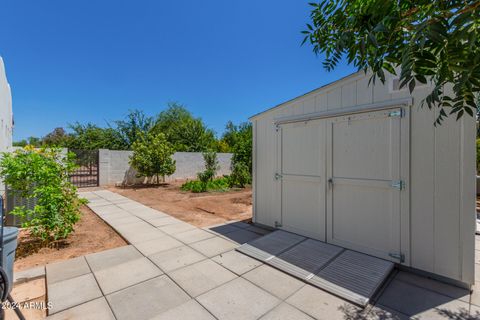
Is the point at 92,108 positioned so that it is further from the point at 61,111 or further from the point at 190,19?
the point at 190,19

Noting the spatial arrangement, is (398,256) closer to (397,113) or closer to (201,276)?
(397,113)

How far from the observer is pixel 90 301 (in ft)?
6.81

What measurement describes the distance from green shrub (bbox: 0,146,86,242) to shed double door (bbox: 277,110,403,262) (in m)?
3.65

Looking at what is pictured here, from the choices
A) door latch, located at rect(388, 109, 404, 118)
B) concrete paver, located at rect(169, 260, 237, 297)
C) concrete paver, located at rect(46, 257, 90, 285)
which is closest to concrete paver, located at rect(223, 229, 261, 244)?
concrete paver, located at rect(169, 260, 237, 297)

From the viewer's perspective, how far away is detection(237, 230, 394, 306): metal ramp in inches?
89.0

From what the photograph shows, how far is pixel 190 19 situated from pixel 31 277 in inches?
303

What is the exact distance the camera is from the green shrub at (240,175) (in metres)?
10.3

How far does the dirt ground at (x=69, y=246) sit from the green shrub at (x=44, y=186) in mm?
193

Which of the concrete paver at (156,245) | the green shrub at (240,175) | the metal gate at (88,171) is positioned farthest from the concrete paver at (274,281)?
the metal gate at (88,171)

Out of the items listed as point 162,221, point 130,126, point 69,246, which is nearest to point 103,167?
point 130,126

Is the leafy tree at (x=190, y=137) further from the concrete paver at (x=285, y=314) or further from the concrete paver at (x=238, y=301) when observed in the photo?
the concrete paver at (x=285, y=314)

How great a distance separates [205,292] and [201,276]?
0.32 metres

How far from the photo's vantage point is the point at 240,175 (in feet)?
33.7

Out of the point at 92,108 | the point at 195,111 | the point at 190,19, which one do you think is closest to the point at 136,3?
the point at 190,19
